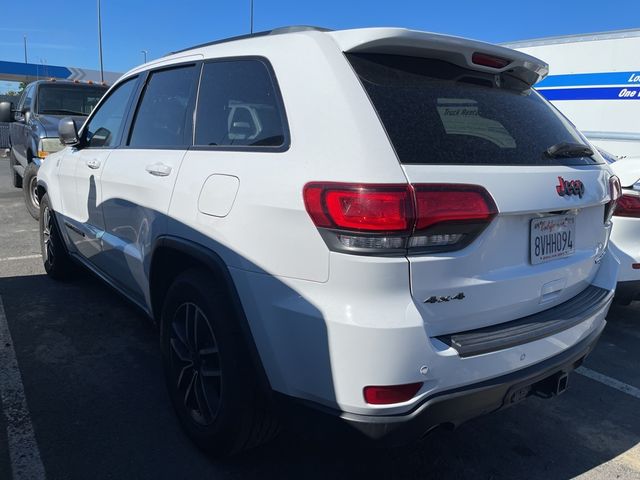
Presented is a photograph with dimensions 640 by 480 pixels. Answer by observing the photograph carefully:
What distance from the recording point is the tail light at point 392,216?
5.83 ft

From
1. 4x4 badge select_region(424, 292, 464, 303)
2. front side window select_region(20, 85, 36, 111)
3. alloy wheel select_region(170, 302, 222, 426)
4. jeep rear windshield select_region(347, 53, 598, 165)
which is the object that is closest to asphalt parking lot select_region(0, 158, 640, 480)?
alloy wheel select_region(170, 302, 222, 426)

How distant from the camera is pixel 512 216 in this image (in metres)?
2.00

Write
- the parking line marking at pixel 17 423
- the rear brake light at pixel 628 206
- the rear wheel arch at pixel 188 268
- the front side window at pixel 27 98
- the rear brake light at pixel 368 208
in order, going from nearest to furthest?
the rear brake light at pixel 368 208
the rear wheel arch at pixel 188 268
the parking line marking at pixel 17 423
the rear brake light at pixel 628 206
the front side window at pixel 27 98

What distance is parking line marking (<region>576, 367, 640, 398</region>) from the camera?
3.43m

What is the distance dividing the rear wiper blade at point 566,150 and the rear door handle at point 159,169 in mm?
1793

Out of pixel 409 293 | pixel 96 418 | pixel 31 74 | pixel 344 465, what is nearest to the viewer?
pixel 409 293

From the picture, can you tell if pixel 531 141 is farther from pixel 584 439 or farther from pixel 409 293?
pixel 584 439

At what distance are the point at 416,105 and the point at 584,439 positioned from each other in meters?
2.06

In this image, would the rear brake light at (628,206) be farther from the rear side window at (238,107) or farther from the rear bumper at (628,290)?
the rear side window at (238,107)

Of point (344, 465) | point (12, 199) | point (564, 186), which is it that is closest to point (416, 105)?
point (564, 186)

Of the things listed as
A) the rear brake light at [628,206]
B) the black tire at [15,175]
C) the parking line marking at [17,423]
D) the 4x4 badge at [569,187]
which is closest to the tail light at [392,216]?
the 4x4 badge at [569,187]

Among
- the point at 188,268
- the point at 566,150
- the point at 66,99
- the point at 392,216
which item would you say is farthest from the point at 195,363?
the point at 66,99

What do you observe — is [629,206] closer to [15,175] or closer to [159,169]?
[159,169]

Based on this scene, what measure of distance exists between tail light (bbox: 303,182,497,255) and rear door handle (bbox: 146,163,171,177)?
3.74 ft
